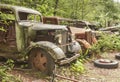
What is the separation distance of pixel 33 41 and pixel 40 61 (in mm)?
784

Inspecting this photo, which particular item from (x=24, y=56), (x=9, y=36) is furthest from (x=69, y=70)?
(x=9, y=36)

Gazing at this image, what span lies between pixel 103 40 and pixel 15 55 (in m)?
5.25

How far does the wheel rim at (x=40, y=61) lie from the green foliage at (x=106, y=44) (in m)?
3.67

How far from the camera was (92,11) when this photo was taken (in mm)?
20031

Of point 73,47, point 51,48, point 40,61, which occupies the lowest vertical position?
point 40,61

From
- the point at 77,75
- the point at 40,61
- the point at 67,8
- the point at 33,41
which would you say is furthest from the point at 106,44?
the point at 67,8

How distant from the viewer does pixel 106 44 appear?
475 inches

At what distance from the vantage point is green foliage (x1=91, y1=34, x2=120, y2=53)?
36.1ft

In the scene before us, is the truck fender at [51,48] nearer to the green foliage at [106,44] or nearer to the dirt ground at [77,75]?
the dirt ground at [77,75]

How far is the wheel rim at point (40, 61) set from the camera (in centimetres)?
734

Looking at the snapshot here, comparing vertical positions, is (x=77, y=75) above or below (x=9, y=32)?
below

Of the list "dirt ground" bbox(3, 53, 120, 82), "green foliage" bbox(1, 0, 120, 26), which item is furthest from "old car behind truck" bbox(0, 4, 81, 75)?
"green foliage" bbox(1, 0, 120, 26)

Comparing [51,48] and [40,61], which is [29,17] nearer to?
[40,61]

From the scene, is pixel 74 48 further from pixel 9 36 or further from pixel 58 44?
pixel 9 36
